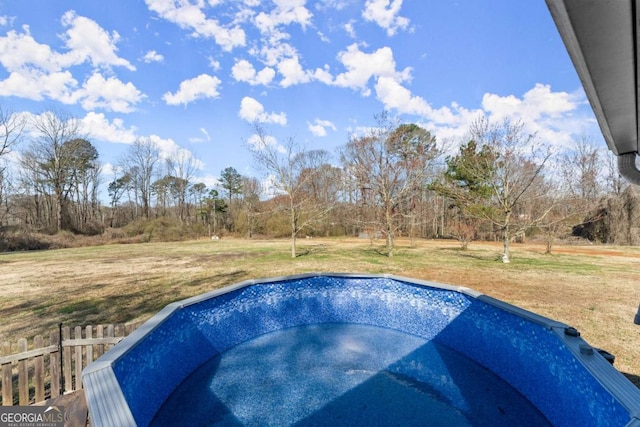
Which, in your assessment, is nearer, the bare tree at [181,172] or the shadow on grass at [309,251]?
the shadow on grass at [309,251]

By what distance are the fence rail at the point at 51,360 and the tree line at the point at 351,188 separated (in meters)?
11.3

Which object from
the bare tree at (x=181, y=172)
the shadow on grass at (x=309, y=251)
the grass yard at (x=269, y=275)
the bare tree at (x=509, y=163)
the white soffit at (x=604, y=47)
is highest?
the bare tree at (x=181, y=172)

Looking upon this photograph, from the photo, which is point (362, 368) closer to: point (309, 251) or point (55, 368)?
point (55, 368)

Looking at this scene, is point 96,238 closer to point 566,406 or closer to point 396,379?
point 396,379

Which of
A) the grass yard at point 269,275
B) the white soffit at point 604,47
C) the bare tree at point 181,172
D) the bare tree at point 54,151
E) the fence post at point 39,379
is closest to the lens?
the white soffit at point 604,47

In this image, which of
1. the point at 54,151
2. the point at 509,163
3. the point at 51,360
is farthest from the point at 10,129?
the point at 509,163

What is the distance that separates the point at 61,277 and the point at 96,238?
1741 cm

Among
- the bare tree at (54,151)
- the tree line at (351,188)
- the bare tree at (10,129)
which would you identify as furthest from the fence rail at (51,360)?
the bare tree at (54,151)

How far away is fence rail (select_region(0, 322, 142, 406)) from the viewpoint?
313 cm

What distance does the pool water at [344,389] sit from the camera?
11.6 feet

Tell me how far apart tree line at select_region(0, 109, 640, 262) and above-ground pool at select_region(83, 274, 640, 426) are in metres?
8.59

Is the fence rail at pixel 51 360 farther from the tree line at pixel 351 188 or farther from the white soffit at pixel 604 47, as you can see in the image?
the tree line at pixel 351 188

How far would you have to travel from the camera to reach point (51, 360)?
11.3ft

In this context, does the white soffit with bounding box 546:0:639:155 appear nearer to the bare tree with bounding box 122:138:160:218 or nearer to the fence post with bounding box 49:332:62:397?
the fence post with bounding box 49:332:62:397
